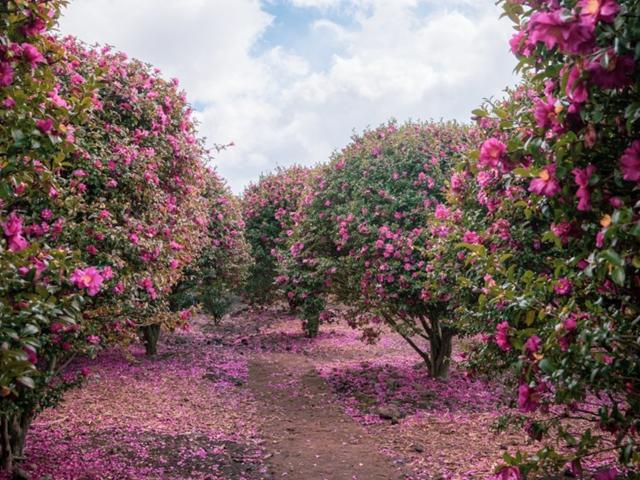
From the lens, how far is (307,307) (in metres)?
17.7

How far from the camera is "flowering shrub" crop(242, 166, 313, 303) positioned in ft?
74.0

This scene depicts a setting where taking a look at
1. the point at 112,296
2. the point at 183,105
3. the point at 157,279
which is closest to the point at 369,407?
the point at 157,279

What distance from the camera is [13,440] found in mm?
6191

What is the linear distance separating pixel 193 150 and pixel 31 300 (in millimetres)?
6756

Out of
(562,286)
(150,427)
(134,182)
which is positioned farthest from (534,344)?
(150,427)

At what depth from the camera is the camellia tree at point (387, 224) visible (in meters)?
10.2

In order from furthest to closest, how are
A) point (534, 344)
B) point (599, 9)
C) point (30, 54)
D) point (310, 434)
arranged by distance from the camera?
point (310, 434) → point (30, 54) → point (534, 344) → point (599, 9)

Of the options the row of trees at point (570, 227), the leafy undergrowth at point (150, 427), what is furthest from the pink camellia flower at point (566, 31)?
the leafy undergrowth at point (150, 427)

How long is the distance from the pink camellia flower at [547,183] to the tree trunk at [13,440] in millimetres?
5849

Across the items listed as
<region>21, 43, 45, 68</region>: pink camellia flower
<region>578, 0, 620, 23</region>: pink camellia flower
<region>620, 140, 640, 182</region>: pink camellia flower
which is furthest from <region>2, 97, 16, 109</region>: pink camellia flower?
<region>620, 140, 640, 182</region>: pink camellia flower

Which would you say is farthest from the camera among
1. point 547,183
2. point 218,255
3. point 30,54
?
point 218,255

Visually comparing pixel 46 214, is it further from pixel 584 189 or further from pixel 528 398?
pixel 584 189

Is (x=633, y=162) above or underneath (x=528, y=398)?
above

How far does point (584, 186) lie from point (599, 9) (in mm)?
758
